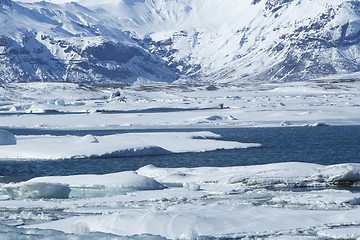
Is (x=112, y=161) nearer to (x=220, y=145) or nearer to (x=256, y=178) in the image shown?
(x=220, y=145)

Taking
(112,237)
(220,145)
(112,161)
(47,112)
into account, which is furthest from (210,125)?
(112,237)

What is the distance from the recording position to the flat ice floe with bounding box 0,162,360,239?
55.0 feet

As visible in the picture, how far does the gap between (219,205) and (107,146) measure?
19599 mm

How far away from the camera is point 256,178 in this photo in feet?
84.9

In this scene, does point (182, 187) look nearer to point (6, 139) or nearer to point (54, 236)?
point (54, 236)

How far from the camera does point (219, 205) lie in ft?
65.5

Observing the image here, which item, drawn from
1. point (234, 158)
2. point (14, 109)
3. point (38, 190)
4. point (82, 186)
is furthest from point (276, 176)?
point (14, 109)

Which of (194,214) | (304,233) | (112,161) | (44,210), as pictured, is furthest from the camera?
(112,161)

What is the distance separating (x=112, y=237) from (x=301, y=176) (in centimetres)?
1296

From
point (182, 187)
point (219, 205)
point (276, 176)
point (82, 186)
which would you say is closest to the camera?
point (219, 205)

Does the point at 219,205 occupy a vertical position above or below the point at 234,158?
below

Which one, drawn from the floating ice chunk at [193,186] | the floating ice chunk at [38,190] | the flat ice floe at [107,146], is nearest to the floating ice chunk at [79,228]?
the floating ice chunk at [38,190]

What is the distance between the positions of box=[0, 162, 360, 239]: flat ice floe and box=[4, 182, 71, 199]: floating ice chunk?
0.30 metres

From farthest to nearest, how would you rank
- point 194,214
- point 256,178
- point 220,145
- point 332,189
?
point 220,145 < point 256,178 < point 332,189 < point 194,214
